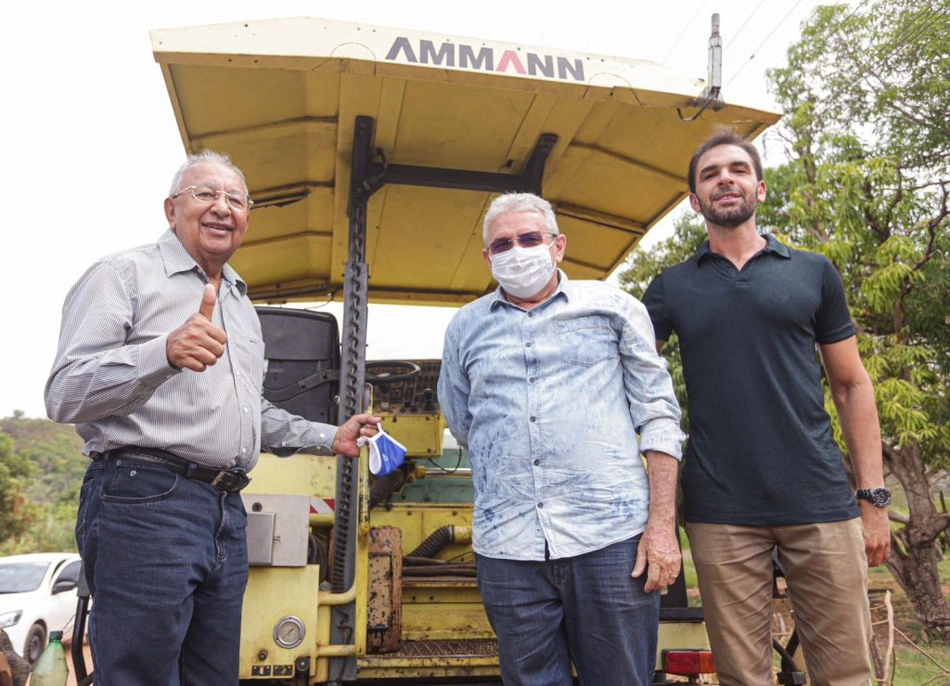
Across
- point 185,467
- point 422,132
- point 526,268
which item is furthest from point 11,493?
point 526,268

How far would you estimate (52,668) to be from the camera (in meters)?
3.66

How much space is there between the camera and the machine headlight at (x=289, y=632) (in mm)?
3145

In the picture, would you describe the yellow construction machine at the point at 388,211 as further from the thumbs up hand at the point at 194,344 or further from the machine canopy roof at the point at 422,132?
the thumbs up hand at the point at 194,344

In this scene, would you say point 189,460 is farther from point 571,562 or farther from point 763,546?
point 763,546

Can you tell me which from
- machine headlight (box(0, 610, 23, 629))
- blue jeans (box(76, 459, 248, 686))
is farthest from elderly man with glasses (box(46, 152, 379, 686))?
machine headlight (box(0, 610, 23, 629))

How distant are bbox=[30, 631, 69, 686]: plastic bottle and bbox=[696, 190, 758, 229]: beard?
3.33 m

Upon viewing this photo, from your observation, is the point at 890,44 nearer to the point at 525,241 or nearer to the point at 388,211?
the point at 388,211

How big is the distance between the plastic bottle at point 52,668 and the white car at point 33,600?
7.71 meters

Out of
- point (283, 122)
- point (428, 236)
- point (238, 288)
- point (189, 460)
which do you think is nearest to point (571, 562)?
point (189, 460)

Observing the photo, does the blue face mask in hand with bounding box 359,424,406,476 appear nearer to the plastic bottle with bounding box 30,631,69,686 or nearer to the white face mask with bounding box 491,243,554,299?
the white face mask with bounding box 491,243,554,299

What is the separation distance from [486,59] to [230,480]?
1.85 m

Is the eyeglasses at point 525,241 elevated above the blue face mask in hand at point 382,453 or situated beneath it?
elevated above

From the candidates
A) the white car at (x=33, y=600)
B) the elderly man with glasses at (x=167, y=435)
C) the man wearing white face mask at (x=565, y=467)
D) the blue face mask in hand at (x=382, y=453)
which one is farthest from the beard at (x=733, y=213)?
the white car at (x=33, y=600)

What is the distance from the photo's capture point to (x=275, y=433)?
3.07m
